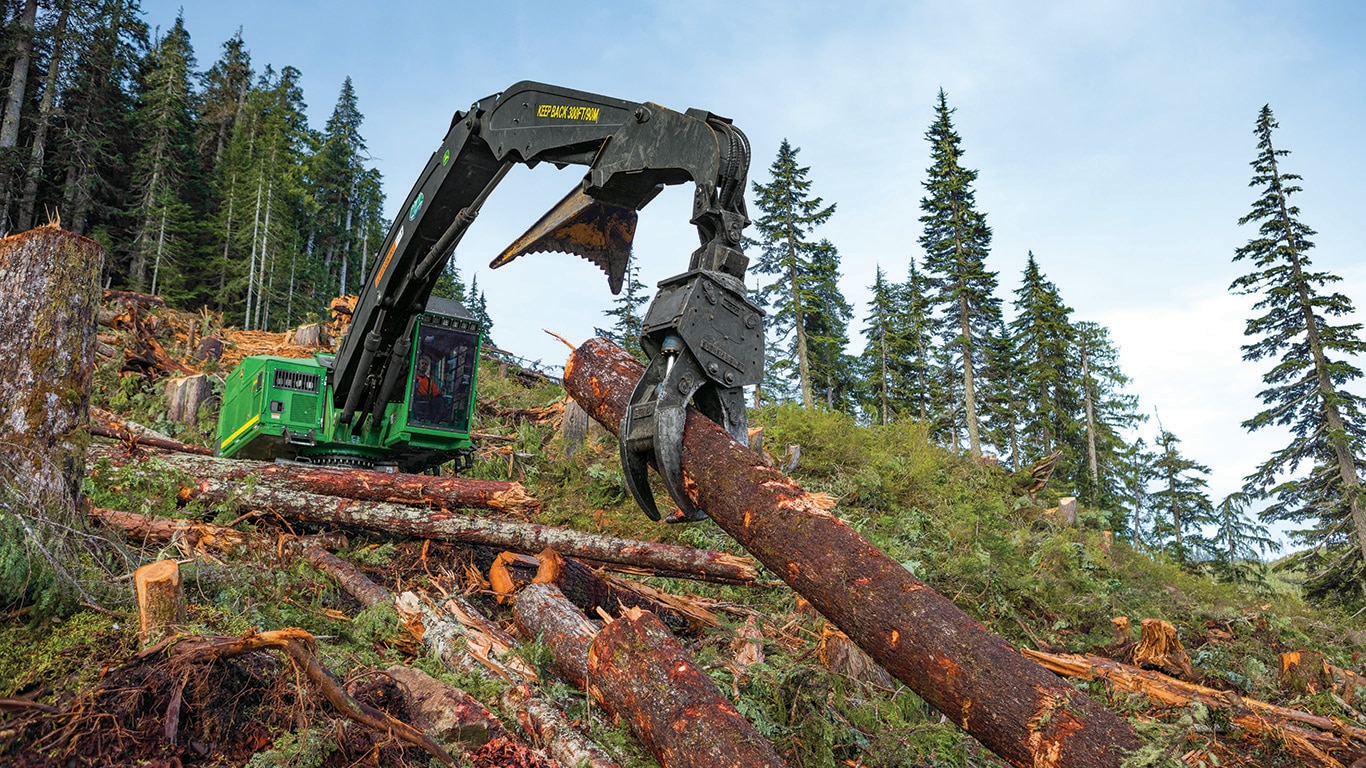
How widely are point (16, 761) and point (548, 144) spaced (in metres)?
4.78

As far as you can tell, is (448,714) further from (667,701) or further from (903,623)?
(903,623)

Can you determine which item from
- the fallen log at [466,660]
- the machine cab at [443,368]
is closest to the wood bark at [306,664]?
the fallen log at [466,660]

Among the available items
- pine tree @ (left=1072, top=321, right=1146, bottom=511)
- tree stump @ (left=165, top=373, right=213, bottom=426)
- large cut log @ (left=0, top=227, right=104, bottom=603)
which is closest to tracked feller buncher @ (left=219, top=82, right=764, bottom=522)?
large cut log @ (left=0, top=227, right=104, bottom=603)

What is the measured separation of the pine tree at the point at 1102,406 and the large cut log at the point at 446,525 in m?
31.5

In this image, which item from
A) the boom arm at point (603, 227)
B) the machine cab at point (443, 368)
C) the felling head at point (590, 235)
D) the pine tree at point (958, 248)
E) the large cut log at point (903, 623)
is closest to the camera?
the large cut log at point (903, 623)

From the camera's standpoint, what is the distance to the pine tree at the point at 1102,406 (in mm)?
34688

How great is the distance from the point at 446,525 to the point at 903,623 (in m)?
5.37

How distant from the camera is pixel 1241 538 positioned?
28516 millimetres

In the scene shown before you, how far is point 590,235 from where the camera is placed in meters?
6.16

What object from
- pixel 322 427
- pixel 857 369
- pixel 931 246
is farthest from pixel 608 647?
pixel 857 369

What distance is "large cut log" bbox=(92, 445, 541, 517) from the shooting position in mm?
7809

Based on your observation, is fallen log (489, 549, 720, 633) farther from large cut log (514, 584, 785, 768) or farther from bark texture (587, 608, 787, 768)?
bark texture (587, 608, 787, 768)

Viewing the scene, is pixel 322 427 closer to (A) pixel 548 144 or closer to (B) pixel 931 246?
(A) pixel 548 144

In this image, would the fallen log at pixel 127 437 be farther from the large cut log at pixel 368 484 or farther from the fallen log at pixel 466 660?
the fallen log at pixel 466 660
